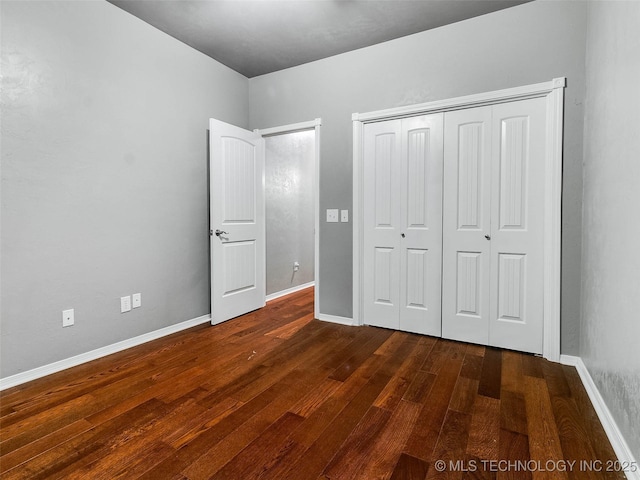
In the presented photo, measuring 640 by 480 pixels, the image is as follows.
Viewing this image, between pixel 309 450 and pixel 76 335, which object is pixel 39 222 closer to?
pixel 76 335

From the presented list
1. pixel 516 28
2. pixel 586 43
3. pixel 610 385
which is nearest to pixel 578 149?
pixel 586 43

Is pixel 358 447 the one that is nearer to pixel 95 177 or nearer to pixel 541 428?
pixel 541 428

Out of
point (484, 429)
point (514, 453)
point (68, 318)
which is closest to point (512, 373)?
point (484, 429)

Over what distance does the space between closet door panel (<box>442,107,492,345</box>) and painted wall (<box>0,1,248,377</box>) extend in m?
2.34

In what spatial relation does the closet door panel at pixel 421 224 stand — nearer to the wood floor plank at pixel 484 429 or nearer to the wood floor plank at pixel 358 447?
the wood floor plank at pixel 484 429

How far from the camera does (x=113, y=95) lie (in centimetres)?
263

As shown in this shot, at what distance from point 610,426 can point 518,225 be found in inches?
56.7

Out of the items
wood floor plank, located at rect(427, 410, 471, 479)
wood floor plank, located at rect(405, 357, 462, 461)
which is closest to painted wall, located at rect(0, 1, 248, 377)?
wood floor plank, located at rect(405, 357, 462, 461)

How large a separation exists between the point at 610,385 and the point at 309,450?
4.95 ft

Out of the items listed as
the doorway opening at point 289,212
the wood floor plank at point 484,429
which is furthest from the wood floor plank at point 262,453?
the doorway opening at point 289,212

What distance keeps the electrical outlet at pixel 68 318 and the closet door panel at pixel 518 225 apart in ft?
10.4

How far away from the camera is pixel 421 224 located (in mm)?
3012

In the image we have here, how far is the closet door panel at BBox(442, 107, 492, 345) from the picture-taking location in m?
2.75

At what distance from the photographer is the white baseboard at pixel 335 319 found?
3.37 metres
